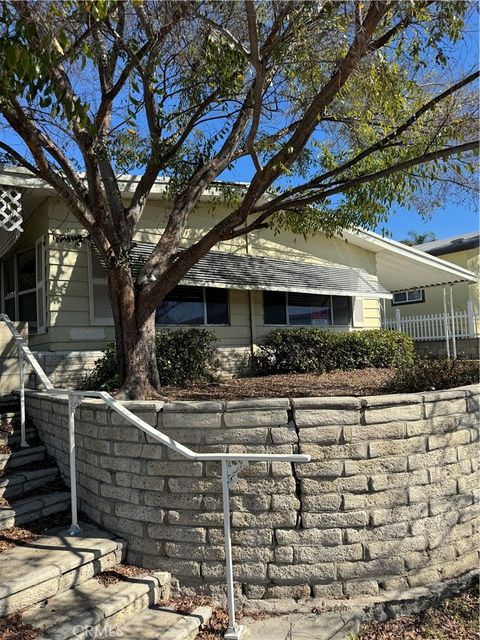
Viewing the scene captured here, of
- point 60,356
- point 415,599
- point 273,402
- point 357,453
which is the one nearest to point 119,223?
point 60,356

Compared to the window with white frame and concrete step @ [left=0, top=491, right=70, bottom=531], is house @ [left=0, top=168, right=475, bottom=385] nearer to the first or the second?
the window with white frame

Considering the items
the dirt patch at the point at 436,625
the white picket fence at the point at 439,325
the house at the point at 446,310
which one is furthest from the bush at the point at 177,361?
the white picket fence at the point at 439,325

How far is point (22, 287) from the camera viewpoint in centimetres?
948

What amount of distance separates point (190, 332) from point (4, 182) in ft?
11.2

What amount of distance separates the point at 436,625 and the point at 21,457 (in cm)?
410

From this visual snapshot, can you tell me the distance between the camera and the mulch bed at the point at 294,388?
20.0 ft

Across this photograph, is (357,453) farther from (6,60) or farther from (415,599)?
(6,60)

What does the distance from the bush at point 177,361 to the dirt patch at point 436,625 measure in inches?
167

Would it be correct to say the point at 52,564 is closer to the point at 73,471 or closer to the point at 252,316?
the point at 73,471

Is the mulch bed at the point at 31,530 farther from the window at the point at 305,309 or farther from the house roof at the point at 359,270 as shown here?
the window at the point at 305,309

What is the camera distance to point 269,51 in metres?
5.20

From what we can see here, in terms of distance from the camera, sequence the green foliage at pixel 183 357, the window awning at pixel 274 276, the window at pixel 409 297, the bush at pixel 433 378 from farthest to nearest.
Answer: the window at pixel 409 297 < the window awning at pixel 274 276 < the green foliage at pixel 183 357 < the bush at pixel 433 378

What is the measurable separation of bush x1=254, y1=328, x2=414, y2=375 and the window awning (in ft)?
3.44

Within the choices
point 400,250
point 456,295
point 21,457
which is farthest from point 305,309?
point 456,295
